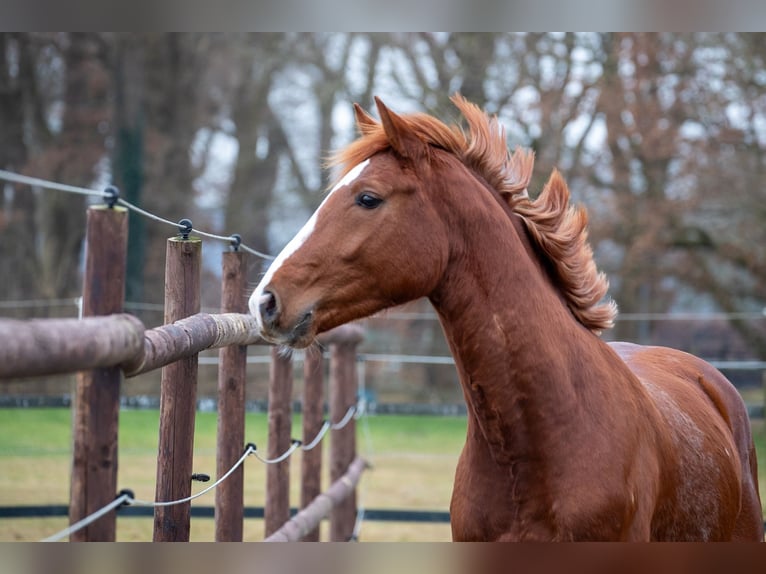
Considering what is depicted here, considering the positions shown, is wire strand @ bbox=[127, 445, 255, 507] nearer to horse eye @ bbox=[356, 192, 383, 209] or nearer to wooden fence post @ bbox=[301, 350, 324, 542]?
horse eye @ bbox=[356, 192, 383, 209]

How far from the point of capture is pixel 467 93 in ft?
44.8

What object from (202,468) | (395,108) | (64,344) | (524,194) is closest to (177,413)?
(64,344)

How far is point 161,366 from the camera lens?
220 cm

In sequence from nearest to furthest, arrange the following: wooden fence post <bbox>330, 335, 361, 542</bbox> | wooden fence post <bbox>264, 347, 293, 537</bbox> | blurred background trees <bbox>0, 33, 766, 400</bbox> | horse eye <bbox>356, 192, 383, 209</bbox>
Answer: horse eye <bbox>356, 192, 383, 209</bbox> < wooden fence post <bbox>264, 347, 293, 537</bbox> < wooden fence post <bbox>330, 335, 361, 542</bbox> < blurred background trees <bbox>0, 33, 766, 400</bbox>

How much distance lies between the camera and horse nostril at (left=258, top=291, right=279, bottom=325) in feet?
7.51

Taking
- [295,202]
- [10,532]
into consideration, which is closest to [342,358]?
[10,532]

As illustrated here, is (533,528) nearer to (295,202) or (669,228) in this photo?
(669,228)

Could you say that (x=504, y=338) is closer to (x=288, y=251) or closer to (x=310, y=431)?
(x=288, y=251)

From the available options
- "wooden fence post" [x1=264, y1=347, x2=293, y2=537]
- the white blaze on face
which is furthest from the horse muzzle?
"wooden fence post" [x1=264, y1=347, x2=293, y2=537]

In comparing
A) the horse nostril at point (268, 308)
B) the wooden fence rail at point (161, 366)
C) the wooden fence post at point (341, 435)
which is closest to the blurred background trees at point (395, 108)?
the wooden fence post at point (341, 435)

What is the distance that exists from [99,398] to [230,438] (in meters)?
1.22

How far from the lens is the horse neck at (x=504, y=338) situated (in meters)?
2.38

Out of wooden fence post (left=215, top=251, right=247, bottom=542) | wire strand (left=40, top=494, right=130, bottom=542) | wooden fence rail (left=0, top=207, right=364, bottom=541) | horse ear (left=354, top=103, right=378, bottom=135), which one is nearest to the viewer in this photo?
wooden fence rail (left=0, top=207, right=364, bottom=541)

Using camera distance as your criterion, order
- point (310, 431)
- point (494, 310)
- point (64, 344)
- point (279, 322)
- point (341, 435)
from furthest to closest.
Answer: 1. point (341, 435)
2. point (310, 431)
3. point (494, 310)
4. point (279, 322)
5. point (64, 344)
